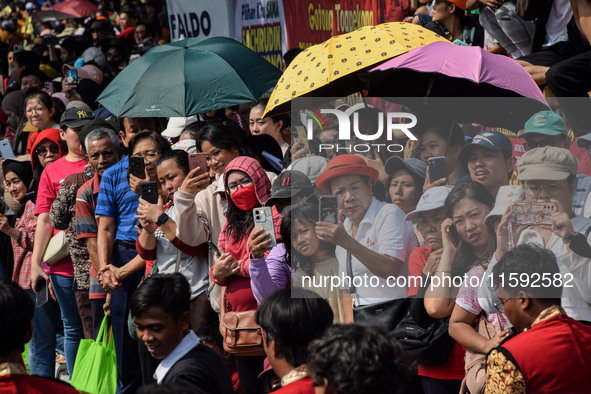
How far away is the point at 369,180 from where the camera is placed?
326 centimetres

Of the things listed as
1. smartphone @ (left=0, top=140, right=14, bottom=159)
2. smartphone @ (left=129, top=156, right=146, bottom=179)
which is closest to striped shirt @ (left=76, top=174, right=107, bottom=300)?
smartphone @ (left=129, top=156, right=146, bottom=179)

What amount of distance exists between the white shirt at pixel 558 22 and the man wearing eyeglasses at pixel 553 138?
191cm

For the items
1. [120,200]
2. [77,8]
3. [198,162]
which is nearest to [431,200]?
[198,162]

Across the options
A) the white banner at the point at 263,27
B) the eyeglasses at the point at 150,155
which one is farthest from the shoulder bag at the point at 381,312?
the white banner at the point at 263,27

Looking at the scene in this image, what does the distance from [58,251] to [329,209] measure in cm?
333

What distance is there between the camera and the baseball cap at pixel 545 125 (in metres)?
3.19

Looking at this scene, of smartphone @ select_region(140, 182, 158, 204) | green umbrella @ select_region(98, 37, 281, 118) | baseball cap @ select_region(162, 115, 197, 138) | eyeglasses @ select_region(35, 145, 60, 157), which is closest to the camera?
smartphone @ select_region(140, 182, 158, 204)

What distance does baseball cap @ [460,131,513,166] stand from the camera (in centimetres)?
320

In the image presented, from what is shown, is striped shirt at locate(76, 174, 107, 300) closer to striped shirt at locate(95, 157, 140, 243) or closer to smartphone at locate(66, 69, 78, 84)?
striped shirt at locate(95, 157, 140, 243)

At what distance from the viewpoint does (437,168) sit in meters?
3.24

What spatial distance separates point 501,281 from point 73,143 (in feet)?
13.7

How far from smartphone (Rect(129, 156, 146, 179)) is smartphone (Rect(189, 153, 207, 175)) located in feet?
1.95

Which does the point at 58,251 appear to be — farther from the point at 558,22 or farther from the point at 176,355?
the point at 558,22

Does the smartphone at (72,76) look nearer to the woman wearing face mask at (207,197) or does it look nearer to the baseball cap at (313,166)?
the woman wearing face mask at (207,197)
